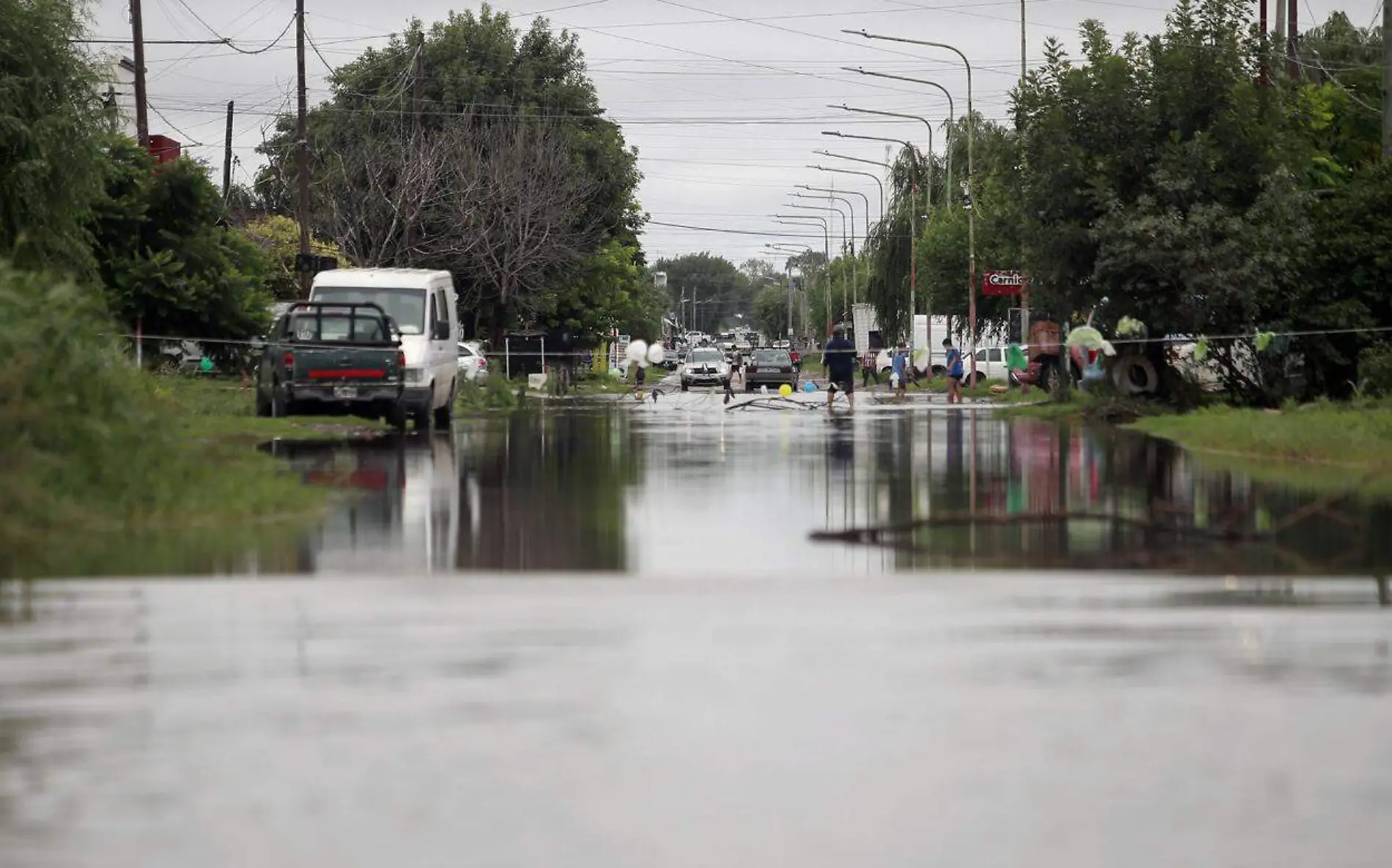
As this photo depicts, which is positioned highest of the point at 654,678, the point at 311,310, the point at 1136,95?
the point at 1136,95

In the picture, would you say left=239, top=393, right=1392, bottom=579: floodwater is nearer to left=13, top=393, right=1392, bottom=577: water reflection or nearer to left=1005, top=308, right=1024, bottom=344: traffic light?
left=13, top=393, right=1392, bottom=577: water reflection

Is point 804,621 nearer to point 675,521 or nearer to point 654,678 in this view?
point 654,678

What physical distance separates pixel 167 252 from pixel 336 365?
44.3ft

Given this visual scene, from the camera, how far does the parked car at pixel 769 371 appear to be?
73.3 meters

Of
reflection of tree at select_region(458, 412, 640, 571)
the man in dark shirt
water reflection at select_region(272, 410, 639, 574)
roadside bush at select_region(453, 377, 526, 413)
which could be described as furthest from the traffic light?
water reflection at select_region(272, 410, 639, 574)

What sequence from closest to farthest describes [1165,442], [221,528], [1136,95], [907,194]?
[221,528], [1165,442], [1136,95], [907,194]

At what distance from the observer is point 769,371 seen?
73750 mm

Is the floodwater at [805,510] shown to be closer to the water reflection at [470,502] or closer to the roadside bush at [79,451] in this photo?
the water reflection at [470,502]

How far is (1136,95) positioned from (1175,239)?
3.35 metres

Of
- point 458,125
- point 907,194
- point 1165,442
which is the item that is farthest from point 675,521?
point 907,194

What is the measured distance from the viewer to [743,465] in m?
22.9

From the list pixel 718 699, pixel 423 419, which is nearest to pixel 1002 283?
pixel 423 419

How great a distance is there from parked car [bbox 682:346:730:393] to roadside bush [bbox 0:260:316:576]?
59.2m

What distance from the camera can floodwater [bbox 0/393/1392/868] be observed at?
21.1ft
